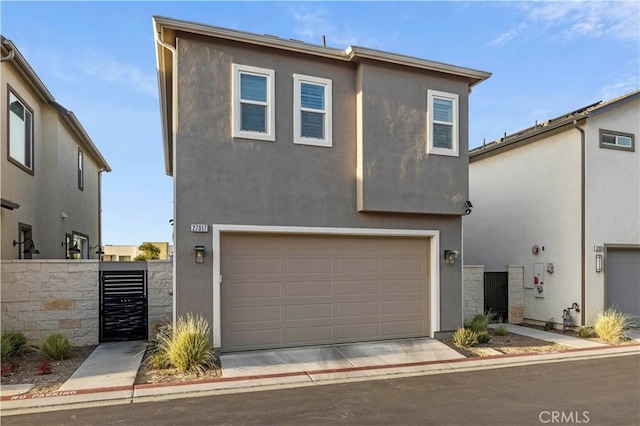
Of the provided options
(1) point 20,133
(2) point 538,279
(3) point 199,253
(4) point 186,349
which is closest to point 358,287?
(3) point 199,253

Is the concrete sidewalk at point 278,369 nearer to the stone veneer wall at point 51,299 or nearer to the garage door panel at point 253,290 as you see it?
the stone veneer wall at point 51,299

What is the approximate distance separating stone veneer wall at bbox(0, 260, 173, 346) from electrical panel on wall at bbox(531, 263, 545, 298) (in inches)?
430

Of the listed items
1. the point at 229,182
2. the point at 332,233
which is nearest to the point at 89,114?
the point at 229,182

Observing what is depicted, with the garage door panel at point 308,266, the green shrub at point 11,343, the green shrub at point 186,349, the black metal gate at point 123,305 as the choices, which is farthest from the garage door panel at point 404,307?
the green shrub at point 11,343

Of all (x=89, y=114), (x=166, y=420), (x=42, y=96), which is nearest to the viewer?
(x=166, y=420)

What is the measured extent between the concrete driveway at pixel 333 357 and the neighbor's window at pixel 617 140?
7942 millimetres

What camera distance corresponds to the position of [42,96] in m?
11.8

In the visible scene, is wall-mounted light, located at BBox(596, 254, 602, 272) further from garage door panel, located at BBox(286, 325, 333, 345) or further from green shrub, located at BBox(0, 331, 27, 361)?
green shrub, located at BBox(0, 331, 27, 361)

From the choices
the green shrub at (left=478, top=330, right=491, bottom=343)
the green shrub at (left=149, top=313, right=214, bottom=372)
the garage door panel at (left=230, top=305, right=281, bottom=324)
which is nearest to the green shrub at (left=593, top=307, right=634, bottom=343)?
the green shrub at (left=478, top=330, right=491, bottom=343)

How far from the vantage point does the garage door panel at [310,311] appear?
9117 mm

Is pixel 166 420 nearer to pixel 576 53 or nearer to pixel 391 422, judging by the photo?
pixel 391 422

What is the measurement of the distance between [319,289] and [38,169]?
8.42 metres

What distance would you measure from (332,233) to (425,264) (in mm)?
2572

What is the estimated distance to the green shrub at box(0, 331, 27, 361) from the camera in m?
7.85
